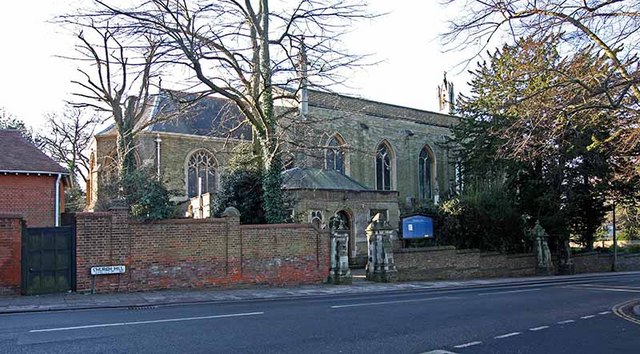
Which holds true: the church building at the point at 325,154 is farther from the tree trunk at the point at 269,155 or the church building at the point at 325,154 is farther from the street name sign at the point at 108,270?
the street name sign at the point at 108,270

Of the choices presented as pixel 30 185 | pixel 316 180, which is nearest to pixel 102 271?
pixel 30 185

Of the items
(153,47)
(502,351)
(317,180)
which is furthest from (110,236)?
(317,180)

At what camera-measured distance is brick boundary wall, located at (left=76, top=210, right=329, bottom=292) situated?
17.3 metres

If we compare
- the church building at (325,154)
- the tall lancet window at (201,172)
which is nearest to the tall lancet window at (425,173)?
the church building at (325,154)

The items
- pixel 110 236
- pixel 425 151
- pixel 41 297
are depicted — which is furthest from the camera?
pixel 425 151

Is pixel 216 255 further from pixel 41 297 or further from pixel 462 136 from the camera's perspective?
pixel 462 136

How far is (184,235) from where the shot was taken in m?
18.7

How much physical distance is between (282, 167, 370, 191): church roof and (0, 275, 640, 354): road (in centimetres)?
1675

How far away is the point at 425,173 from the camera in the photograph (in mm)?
50062

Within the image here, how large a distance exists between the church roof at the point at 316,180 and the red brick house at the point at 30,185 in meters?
10.8

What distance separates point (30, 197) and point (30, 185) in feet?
1.66

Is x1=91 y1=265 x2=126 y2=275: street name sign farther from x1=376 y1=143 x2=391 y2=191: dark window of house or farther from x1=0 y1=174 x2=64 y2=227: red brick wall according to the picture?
x1=376 y1=143 x2=391 y2=191: dark window of house

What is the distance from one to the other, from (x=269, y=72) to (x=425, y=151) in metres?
30.9

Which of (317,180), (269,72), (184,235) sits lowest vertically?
(184,235)
